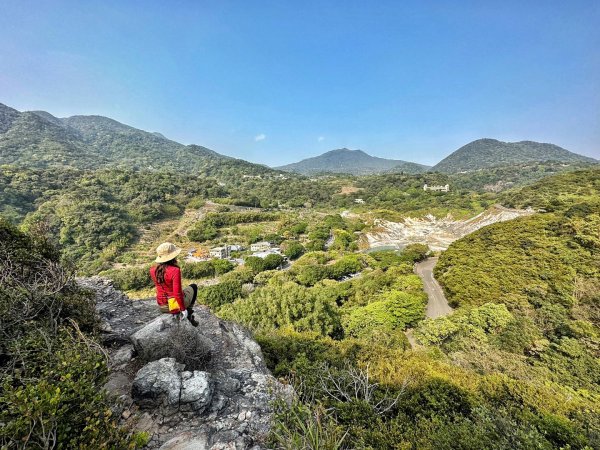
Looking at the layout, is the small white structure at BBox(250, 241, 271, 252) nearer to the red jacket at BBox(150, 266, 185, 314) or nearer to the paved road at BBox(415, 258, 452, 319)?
the paved road at BBox(415, 258, 452, 319)

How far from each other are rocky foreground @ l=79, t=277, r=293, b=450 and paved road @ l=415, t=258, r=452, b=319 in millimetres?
16430

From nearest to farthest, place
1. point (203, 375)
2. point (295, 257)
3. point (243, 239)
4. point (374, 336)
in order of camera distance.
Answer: point (203, 375) → point (374, 336) → point (295, 257) → point (243, 239)

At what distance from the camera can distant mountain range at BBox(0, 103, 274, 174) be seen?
97000 mm

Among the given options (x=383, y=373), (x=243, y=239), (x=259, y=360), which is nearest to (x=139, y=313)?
(x=259, y=360)

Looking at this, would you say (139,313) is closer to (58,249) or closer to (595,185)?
(58,249)

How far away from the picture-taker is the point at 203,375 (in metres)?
3.66

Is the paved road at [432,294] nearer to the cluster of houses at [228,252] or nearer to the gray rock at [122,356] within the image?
the gray rock at [122,356]

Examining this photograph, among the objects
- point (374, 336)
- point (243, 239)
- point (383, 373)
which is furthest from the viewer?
point (243, 239)

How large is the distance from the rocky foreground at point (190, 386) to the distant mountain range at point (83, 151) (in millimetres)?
118129

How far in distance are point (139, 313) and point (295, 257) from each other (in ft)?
100

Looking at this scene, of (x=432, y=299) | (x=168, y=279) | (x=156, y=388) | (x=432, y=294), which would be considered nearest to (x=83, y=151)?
(x=432, y=294)

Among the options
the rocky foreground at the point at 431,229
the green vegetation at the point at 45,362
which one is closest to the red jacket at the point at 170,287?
the green vegetation at the point at 45,362

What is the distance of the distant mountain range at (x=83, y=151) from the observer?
97000mm

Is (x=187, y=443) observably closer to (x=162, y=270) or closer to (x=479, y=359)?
(x=162, y=270)
